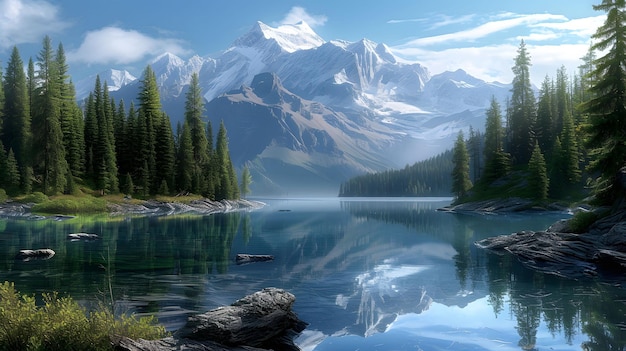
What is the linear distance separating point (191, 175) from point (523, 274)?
92788 mm

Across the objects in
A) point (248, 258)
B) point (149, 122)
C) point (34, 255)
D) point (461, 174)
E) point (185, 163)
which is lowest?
point (248, 258)

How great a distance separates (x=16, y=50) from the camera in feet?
359

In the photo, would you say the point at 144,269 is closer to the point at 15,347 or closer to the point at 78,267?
the point at 78,267

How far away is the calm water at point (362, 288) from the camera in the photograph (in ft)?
61.0

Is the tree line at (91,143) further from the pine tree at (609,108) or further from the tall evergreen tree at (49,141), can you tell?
the pine tree at (609,108)

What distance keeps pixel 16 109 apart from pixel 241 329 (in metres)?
110

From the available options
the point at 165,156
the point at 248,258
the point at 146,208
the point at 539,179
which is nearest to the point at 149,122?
the point at 165,156

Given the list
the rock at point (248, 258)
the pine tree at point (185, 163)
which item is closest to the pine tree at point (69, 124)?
the pine tree at point (185, 163)

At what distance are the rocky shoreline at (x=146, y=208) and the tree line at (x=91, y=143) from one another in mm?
4226

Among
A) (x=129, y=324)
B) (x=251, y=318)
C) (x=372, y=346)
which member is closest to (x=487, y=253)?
(x=372, y=346)

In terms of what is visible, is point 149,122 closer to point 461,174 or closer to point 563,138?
point 461,174

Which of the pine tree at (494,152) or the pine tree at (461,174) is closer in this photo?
A: the pine tree at (494,152)

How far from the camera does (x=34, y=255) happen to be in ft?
117

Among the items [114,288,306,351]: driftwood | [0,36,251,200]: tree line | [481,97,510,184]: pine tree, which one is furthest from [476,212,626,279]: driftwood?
[0,36,251,200]: tree line
